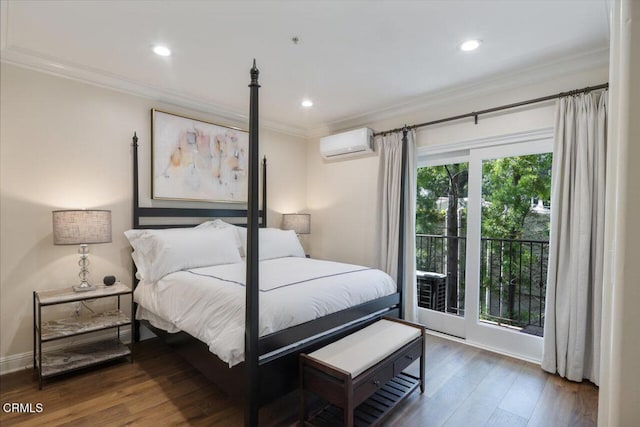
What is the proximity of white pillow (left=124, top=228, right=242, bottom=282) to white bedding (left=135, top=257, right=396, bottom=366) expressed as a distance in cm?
11

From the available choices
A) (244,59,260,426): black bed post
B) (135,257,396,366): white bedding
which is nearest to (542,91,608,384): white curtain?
(135,257,396,366): white bedding

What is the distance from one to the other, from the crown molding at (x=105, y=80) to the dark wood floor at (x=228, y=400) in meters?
2.49

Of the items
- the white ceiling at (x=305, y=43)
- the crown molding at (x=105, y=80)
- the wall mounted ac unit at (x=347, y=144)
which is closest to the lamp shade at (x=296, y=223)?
the wall mounted ac unit at (x=347, y=144)

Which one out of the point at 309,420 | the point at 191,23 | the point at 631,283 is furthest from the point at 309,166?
the point at 631,283

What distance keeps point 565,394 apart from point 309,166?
3.75 m

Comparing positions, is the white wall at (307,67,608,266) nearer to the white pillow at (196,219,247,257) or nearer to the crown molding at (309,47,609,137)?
the crown molding at (309,47,609,137)

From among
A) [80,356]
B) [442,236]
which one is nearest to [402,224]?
[442,236]

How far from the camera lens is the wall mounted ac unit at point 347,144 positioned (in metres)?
3.88

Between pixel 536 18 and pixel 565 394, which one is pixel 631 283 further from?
pixel 565 394

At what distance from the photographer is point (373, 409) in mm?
2074

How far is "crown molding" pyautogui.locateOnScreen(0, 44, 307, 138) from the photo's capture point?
2.53m

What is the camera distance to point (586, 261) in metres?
2.42

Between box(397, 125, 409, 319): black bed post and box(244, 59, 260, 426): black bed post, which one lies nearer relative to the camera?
box(244, 59, 260, 426): black bed post

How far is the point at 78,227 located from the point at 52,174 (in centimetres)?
63
